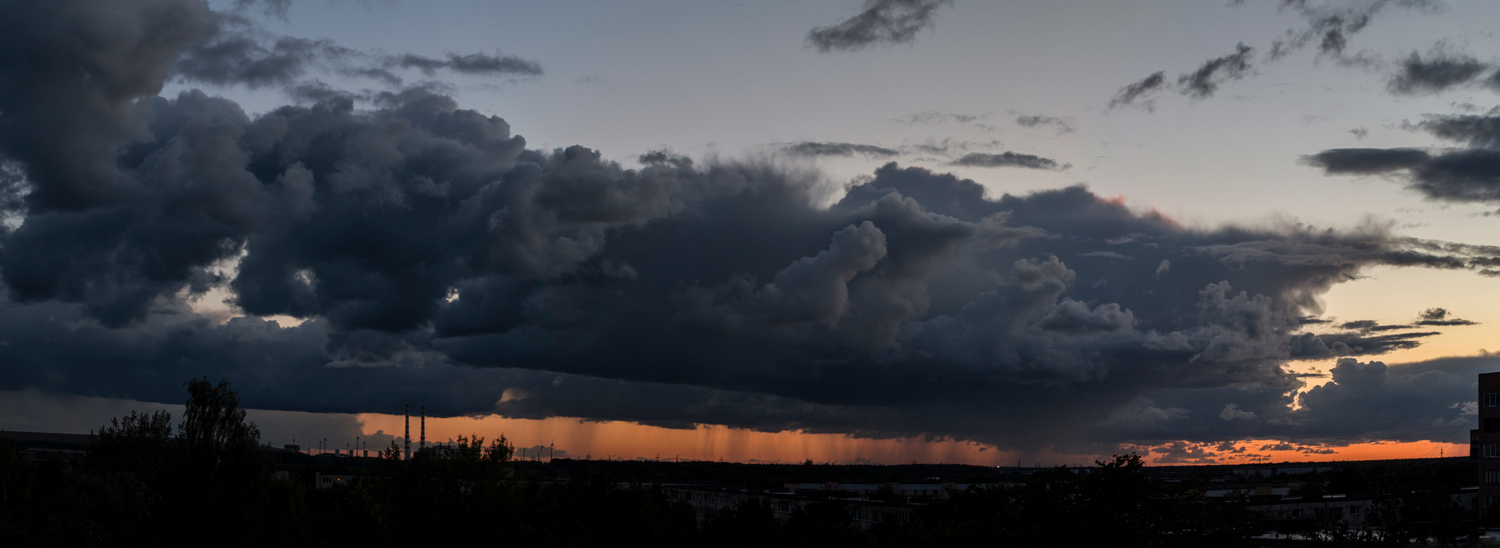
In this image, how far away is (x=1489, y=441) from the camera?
125 metres

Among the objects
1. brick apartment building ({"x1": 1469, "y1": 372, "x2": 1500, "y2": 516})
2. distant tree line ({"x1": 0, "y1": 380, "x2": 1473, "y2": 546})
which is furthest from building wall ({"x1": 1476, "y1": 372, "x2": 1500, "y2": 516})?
distant tree line ({"x1": 0, "y1": 380, "x2": 1473, "y2": 546})

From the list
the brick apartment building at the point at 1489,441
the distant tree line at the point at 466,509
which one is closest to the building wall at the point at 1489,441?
the brick apartment building at the point at 1489,441

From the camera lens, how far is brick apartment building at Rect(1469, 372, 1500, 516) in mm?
123375

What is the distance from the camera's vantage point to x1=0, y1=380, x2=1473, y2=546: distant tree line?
59.7 m

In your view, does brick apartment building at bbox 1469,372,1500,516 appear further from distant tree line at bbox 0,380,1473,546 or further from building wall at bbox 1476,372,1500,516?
distant tree line at bbox 0,380,1473,546

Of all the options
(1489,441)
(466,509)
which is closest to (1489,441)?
(1489,441)

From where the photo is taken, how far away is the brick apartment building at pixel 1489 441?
123 m

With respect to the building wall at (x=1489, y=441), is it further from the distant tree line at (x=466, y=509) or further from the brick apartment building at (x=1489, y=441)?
the distant tree line at (x=466, y=509)

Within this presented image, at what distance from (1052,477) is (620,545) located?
2700 inches

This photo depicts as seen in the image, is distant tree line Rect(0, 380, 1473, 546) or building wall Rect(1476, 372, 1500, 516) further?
building wall Rect(1476, 372, 1500, 516)

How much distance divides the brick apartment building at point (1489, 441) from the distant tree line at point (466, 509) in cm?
3054

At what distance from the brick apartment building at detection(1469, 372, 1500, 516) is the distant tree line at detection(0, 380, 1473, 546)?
1202 inches

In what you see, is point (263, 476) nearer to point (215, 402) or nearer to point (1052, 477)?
point (215, 402)

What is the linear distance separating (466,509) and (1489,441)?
4827 inches
